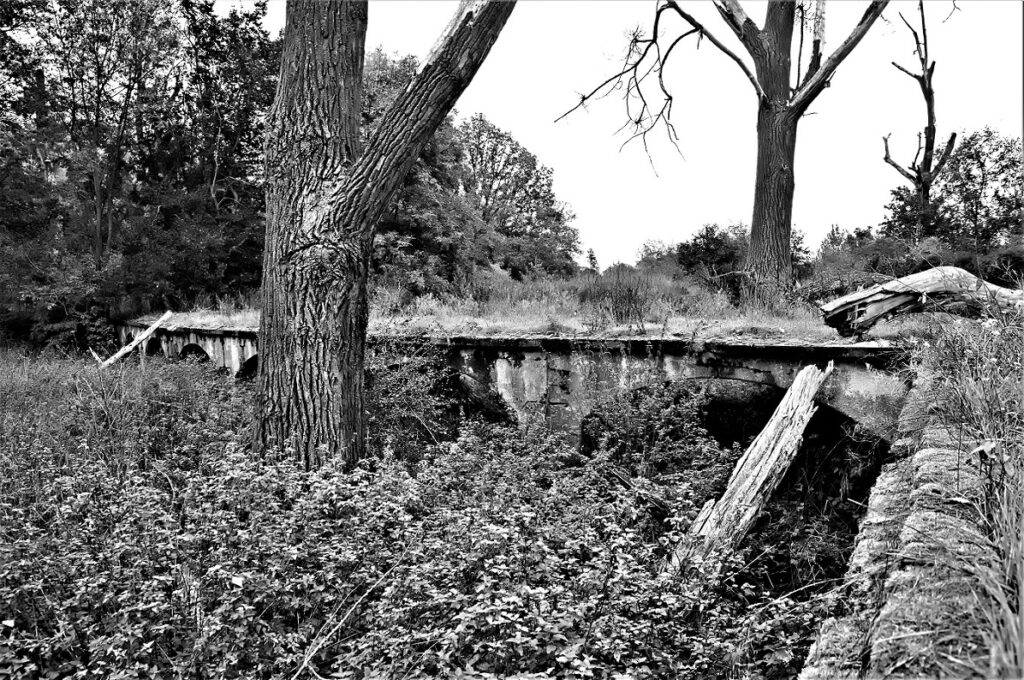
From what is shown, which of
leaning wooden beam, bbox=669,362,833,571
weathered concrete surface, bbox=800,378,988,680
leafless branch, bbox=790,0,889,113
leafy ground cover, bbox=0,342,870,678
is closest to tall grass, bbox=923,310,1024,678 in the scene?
weathered concrete surface, bbox=800,378,988,680

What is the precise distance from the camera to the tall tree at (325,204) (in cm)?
520

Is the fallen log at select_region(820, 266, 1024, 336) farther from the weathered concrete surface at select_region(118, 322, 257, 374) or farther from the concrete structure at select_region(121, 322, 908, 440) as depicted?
the weathered concrete surface at select_region(118, 322, 257, 374)

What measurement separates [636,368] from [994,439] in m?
4.71

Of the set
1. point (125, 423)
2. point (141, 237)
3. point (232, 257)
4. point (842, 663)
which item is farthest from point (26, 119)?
point (842, 663)

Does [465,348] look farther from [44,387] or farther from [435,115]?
[44,387]

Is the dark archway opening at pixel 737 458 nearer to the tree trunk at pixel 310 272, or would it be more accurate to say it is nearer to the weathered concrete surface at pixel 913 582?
the weathered concrete surface at pixel 913 582

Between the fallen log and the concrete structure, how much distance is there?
0.27m

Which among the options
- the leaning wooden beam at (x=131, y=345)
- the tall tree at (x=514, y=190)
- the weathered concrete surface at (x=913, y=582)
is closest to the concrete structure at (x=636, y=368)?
the weathered concrete surface at (x=913, y=582)

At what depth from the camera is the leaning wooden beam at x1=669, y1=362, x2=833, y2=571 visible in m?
4.61

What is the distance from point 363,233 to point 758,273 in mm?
7108

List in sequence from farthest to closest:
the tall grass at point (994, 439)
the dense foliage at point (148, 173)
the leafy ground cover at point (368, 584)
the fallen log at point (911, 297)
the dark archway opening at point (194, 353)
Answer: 1. the dense foliage at point (148, 173)
2. the dark archway opening at point (194, 353)
3. the fallen log at point (911, 297)
4. the leafy ground cover at point (368, 584)
5. the tall grass at point (994, 439)

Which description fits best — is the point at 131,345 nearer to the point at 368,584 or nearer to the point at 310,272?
the point at 310,272

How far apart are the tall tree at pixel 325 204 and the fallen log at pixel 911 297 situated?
150 inches

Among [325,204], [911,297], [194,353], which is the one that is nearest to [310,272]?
[325,204]
